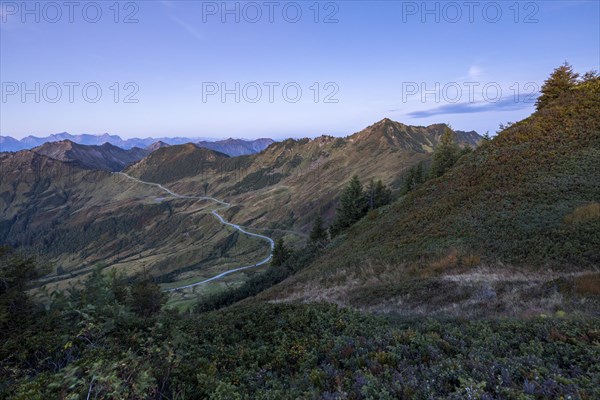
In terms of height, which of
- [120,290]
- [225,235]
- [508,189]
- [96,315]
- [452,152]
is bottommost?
[225,235]

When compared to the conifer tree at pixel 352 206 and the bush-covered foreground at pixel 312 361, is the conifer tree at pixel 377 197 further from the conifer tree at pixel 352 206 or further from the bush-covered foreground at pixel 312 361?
the bush-covered foreground at pixel 312 361

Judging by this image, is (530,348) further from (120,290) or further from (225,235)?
(225,235)

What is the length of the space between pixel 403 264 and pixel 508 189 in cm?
1377

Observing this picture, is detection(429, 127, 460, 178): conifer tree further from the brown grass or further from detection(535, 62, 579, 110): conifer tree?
the brown grass

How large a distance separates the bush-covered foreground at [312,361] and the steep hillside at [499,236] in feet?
16.8

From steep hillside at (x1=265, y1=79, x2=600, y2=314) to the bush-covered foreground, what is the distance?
5.12m

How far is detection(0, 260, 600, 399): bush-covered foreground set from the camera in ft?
16.4

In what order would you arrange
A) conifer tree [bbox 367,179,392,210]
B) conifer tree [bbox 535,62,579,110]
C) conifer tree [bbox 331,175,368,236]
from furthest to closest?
1. conifer tree [bbox 367,179,392,210]
2. conifer tree [bbox 331,175,368,236]
3. conifer tree [bbox 535,62,579,110]

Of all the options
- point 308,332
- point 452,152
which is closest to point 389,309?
point 308,332

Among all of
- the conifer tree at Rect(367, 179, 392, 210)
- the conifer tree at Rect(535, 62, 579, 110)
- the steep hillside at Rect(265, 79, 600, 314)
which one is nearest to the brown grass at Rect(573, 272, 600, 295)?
the steep hillside at Rect(265, 79, 600, 314)

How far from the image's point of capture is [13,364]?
7102mm

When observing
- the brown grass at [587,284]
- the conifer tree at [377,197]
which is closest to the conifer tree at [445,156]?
the conifer tree at [377,197]

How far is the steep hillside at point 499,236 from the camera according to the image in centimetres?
1356

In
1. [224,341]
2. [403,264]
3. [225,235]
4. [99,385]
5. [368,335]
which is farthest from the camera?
[225,235]
